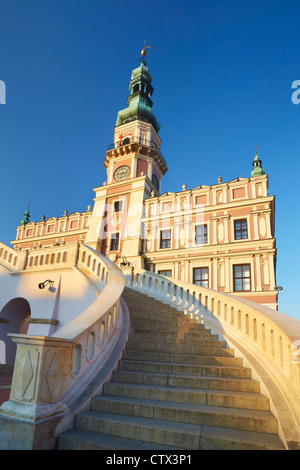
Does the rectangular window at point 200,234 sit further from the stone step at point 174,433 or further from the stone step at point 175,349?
the stone step at point 174,433

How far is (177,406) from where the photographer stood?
369cm

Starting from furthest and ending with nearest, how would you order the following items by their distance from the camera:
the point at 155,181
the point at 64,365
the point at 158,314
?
1. the point at 155,181
2. the point at 158,314
3. the point at 64,365

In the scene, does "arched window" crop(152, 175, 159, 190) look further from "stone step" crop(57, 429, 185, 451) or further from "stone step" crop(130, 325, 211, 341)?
"stone step" crop(57, 429, 185, 451)

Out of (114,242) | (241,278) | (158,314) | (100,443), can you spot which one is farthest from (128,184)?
(100,443)

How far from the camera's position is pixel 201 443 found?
3.07m

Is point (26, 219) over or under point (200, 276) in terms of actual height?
over

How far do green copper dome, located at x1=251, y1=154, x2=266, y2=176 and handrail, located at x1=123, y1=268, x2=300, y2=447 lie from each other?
1917 centimetres

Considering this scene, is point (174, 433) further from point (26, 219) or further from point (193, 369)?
point (26, 219)

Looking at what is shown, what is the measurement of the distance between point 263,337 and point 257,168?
23346 millimetres

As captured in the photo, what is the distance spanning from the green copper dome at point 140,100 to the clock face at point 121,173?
7.09m

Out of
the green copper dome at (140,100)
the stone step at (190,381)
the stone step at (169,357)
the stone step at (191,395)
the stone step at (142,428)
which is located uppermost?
the green copper dome at (140,100)

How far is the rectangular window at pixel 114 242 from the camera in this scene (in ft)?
81.7

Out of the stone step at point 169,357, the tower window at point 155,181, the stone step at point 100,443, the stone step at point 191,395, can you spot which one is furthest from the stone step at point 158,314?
the tower window at point 155,181

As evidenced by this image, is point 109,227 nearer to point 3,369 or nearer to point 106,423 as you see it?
point 3,369
